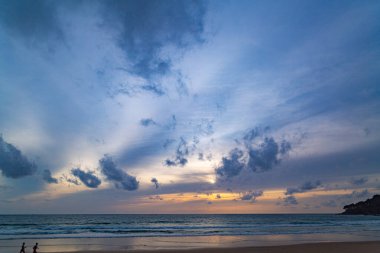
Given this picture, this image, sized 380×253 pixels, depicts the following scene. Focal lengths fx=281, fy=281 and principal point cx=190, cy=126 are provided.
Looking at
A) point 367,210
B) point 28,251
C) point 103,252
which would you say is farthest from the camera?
point 367,210

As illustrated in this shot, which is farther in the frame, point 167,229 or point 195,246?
point 167,229

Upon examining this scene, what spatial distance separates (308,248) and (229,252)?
26.1 feet

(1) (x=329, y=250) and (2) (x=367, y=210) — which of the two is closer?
(1) (x=329, y=250)

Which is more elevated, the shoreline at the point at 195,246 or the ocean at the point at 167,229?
the shoreline at the point at 195,246

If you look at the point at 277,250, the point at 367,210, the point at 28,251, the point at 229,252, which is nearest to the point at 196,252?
the point at 229,252

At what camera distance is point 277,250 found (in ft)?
82.6

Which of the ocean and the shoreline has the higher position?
the shoreline

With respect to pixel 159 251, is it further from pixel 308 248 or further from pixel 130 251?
pixel 308 248

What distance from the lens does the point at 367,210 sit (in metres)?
198

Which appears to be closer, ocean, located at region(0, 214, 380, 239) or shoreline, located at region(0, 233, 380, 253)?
shoreline, located at region(0, 233, 380, 253)

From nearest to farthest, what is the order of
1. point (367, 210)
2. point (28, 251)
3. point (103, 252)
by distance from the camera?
point (103, 252) < point (28, 251) < point (367, 210)

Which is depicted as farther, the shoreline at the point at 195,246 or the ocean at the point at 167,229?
the ocean at the point at 167,229

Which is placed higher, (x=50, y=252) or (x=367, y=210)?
(x=50, y=252)

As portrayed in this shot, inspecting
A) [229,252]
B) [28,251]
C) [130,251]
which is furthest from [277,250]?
[28,251]
